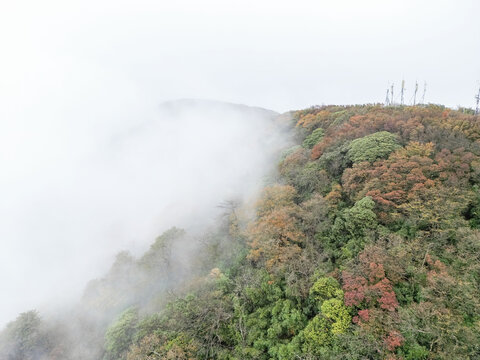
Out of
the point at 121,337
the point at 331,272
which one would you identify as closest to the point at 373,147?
the point at 331,272

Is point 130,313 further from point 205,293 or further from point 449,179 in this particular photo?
point 449,179

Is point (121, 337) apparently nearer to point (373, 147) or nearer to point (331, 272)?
point (331, 272)

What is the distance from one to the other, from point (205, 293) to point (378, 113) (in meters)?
40.4

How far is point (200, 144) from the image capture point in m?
98.2

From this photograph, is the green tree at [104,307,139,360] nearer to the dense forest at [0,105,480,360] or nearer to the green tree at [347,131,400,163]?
the dense forest at [0,105,480,360]

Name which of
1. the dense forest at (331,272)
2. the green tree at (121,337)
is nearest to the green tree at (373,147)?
the dense forest at (331,272)

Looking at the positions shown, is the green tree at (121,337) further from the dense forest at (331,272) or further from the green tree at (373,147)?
the green tree at (373,147)

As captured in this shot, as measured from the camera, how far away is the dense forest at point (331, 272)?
17500 millimetres

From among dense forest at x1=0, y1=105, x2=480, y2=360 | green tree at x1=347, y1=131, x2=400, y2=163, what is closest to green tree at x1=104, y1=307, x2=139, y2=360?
dense forest at x1=0, y1=105, x2=480, y2=360

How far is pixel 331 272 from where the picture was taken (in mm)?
23266

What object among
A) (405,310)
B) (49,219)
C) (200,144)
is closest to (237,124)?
(200,144)

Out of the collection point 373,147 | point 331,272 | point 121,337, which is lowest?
point 121,337

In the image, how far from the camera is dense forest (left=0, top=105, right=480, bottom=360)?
17.5 metres

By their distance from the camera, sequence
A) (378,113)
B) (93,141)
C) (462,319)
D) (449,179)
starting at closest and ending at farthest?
(462,319) → (449,179) → (378,113) → (93,141)
